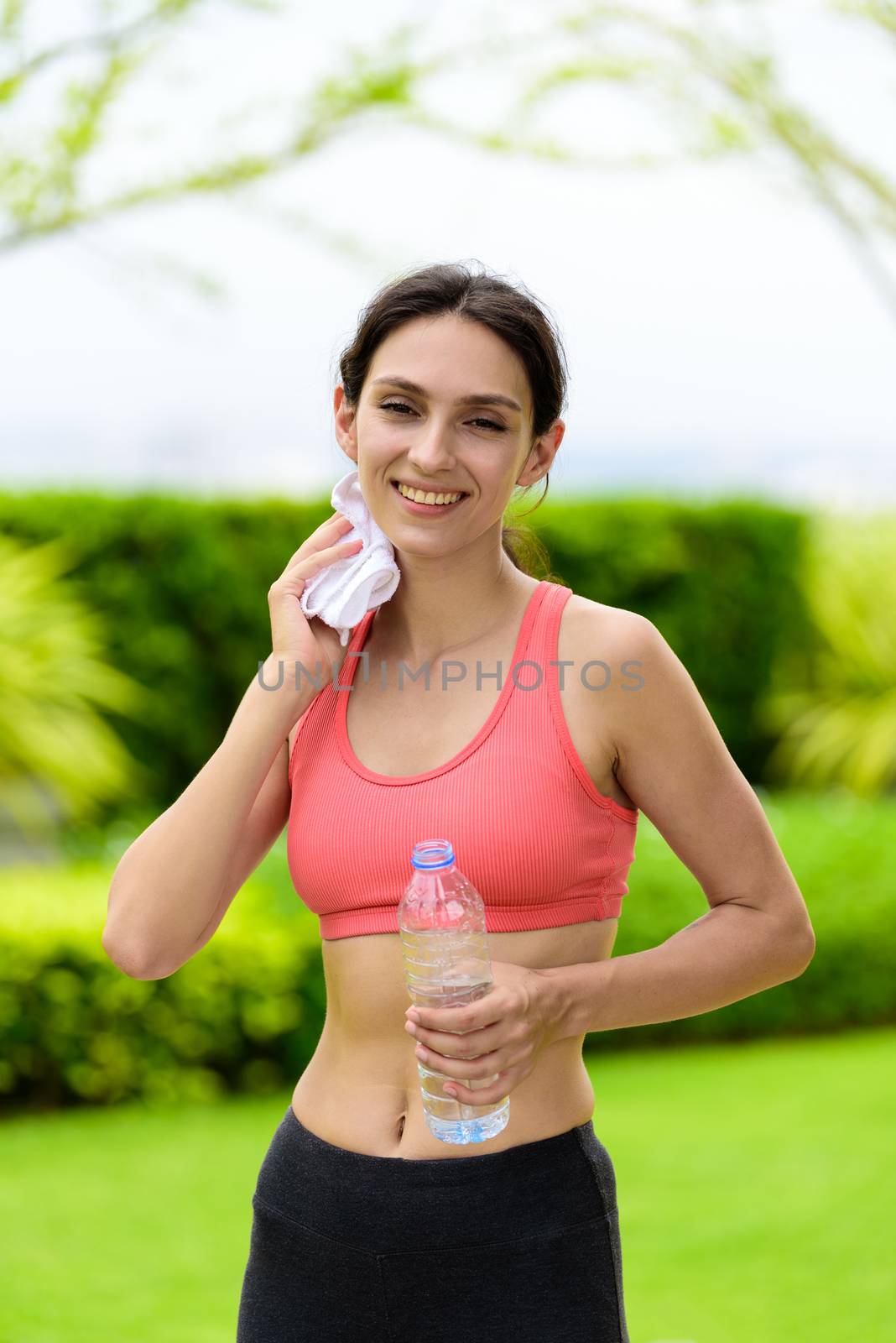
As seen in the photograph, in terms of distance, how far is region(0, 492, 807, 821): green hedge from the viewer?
8.84 m

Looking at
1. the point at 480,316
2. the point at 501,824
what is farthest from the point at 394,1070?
the point at 480,316

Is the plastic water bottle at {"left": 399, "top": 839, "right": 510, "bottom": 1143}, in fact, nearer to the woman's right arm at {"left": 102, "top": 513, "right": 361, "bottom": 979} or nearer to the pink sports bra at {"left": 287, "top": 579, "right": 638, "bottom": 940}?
the pink sports bra at {"left": 287, "top": 579, "right": 638, "bottom": 940}

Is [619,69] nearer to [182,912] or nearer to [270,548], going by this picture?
[270,548]

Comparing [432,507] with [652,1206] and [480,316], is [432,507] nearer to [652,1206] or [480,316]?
[480,316]

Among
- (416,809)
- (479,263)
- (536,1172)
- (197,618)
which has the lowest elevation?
(536,1172)

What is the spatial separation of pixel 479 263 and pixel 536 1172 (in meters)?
1.28

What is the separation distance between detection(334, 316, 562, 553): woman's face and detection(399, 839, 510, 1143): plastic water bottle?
1.52ft

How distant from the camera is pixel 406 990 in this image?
210 cm

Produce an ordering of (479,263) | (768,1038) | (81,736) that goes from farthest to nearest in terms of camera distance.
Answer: (81,736)
(768,1038)
(479,263)

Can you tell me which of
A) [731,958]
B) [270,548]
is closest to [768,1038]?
[270,548]

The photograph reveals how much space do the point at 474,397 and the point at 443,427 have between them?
6 centimetres

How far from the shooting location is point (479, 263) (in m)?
2.31

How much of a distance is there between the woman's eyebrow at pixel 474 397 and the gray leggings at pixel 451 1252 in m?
0.98

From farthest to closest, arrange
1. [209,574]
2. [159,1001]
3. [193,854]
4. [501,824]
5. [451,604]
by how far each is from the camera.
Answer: [209,574]
[159,1001]
[451,604]
[193,854]
[501,824]
